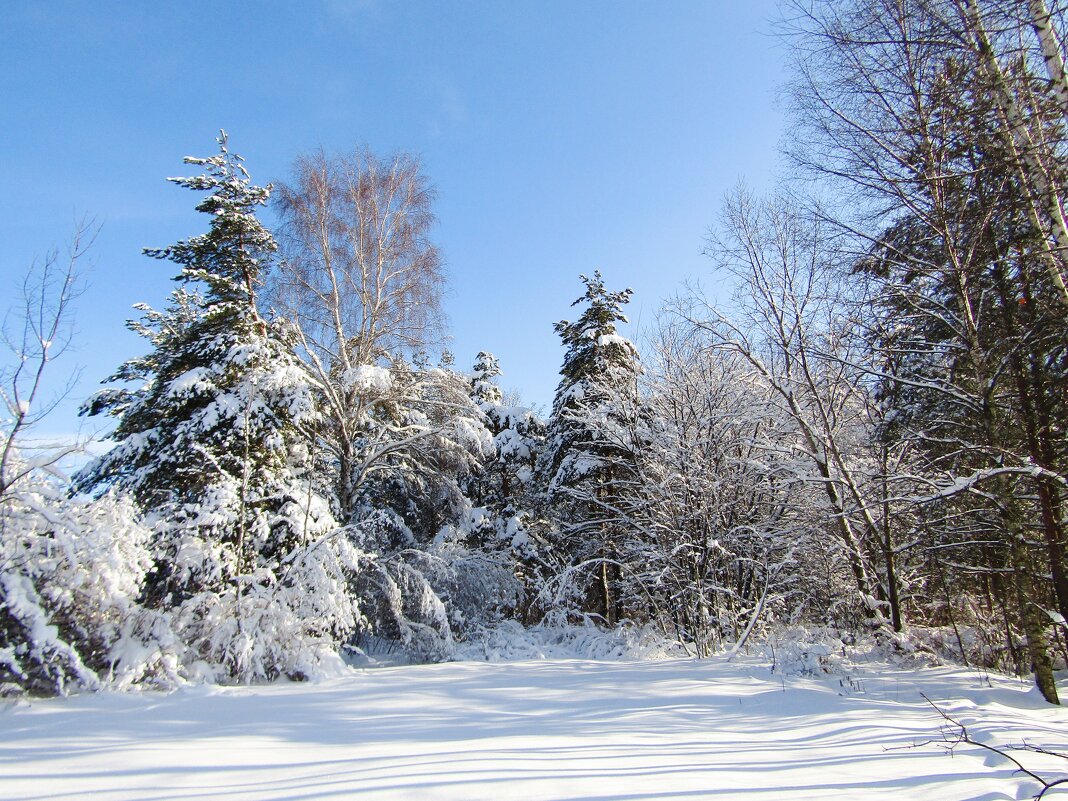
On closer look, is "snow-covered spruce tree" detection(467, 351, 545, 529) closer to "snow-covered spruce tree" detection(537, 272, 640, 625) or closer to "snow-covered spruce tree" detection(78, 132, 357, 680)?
"snow-covered spruce tree" detection(537, 272, 640, 625)

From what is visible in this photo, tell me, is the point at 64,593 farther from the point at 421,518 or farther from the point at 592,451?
the point at 592,451

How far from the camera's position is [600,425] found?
1351 centimetres

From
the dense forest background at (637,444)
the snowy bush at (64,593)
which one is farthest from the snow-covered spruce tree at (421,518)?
the snowy bush at (64,593)

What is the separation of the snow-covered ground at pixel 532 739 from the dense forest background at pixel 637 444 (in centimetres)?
163

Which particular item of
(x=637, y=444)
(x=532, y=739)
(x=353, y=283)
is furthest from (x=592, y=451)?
(x=532, y=739)

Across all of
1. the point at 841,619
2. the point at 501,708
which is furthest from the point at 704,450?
the point at 501,708

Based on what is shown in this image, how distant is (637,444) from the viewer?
12.6 m

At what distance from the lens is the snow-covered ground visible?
319 centimetres

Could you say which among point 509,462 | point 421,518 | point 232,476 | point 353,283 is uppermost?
point 353,283

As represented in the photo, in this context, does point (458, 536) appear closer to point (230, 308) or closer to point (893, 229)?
point (230, 308)

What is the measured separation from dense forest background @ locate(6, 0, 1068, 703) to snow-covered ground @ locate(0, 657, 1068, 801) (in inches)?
64.2

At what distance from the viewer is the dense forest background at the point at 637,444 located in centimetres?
611

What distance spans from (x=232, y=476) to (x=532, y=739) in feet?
23.5

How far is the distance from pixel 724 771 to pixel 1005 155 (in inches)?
230
